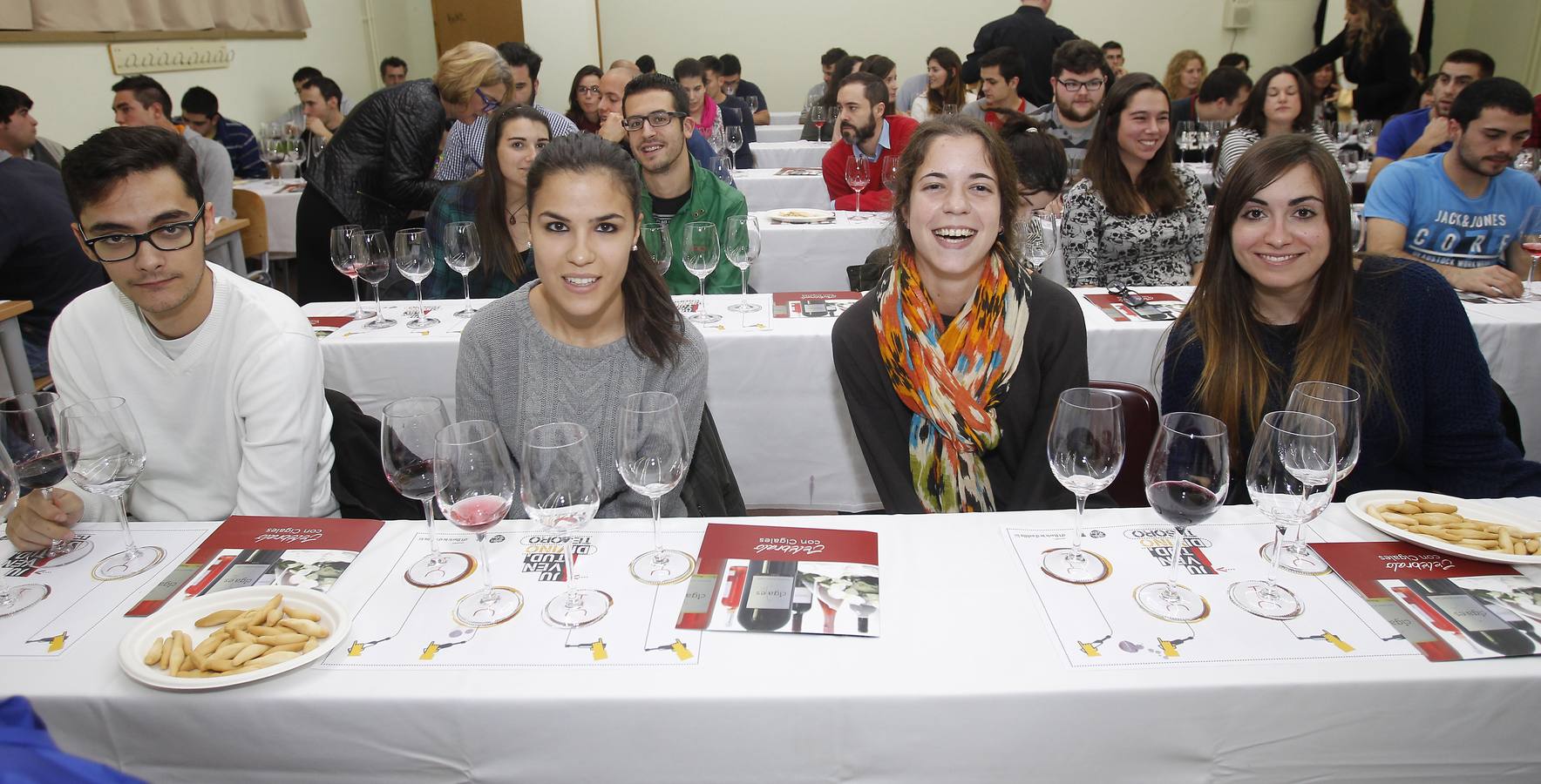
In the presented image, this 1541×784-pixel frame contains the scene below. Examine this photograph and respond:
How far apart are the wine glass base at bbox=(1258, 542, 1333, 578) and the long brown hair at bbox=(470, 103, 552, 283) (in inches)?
90.2

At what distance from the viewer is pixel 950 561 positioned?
128cm

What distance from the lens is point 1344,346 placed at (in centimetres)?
169

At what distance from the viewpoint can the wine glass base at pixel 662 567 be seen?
1245mm

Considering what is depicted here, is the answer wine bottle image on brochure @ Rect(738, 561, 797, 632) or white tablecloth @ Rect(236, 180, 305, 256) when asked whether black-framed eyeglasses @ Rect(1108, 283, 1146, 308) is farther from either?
white tablecloth @ Rect(236, 180, 305, 256)

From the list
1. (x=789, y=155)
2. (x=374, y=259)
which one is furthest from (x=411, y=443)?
(x=789, y=155)

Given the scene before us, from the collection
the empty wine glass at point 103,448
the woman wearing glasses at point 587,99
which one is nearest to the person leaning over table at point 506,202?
the empty wine glass at point 103,448

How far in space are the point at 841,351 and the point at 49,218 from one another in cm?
306

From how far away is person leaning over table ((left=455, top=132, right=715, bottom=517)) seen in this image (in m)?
1.68

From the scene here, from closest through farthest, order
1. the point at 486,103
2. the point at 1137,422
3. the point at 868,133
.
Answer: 1. the point at 1137,422
2. the point at 486,103
3. the point at 868,133

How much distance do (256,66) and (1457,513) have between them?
27.0ft

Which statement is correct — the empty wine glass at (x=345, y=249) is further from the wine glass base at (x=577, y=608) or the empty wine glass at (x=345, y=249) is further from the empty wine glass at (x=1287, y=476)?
the empty wine glass at (x=1287, y=476)

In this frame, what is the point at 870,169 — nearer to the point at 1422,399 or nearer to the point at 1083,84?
the point at 1083,84

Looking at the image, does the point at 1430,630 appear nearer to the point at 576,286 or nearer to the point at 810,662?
the point at 810,662

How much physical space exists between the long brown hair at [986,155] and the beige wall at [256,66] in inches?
211
